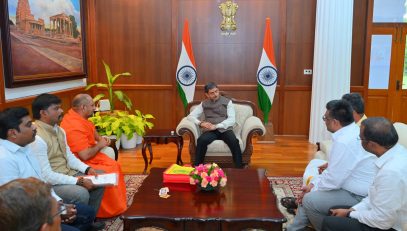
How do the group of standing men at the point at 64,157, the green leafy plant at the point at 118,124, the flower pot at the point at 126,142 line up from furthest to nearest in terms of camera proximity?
1. the flower pot at the point at 126,142
2. the green leafy plant at the point at 118,124
3. the group of standing men at the point at 64,157

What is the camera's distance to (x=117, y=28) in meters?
6.76

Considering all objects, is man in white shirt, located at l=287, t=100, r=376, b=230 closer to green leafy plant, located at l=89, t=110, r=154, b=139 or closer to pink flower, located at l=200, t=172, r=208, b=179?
pink flower, located at l=200, t=172, r=208, b=179

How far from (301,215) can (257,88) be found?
12.5ft

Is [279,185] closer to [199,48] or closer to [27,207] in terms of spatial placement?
[199,48]

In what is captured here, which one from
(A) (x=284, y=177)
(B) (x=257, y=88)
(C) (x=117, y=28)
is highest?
(C) (x=117, y=28)

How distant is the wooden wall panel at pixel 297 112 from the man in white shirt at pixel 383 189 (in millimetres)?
4610

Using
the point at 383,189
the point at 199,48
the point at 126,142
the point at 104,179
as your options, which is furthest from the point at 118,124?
the point at 383,189

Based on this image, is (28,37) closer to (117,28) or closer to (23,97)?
(23,97)

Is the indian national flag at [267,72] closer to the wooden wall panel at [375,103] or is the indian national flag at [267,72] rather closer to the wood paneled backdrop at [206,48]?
the wood paneled backdrop at [206,48]

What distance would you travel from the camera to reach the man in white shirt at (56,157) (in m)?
2.85

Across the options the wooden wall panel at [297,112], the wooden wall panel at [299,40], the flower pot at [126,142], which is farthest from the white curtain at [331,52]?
the flower pot at [126,142]

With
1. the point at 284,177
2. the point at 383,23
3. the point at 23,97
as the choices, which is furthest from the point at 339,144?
the point at 383,23

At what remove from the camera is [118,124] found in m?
5.57

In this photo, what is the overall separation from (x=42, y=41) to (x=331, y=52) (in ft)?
14.6
